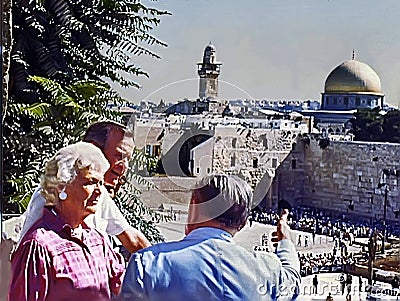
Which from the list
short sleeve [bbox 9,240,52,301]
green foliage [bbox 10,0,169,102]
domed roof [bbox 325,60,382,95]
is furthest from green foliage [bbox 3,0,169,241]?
domed roof [bbox 325,60,382,95]

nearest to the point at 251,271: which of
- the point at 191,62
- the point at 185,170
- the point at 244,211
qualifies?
the point at 244,211

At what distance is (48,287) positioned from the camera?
5.95 ft

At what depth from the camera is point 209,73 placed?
201cm

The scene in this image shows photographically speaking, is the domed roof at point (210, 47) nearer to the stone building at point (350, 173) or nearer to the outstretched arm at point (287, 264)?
the stone building at point (350, 173)

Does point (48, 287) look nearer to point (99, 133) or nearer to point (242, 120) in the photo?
point (99, 133)

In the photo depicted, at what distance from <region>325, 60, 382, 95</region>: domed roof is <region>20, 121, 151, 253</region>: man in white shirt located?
2.06 feet

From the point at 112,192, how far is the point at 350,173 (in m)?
0.71

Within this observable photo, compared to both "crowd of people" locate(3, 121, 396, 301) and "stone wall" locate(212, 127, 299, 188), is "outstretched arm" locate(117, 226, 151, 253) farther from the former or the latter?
"stone wall" locate(212, 127, 299, 188)

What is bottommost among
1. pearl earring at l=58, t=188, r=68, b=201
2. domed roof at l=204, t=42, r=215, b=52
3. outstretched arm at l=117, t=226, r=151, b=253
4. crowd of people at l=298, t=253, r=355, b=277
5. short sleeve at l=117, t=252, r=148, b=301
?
short sleeve at l=117, t=252, r=148, b=301

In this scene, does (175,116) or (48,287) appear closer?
(48,287)

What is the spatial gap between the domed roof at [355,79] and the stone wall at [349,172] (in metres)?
0.16

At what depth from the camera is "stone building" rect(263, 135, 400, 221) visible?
1.96 m

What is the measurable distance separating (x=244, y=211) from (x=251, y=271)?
0.17 meters

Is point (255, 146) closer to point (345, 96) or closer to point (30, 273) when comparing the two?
point (345, 96)
